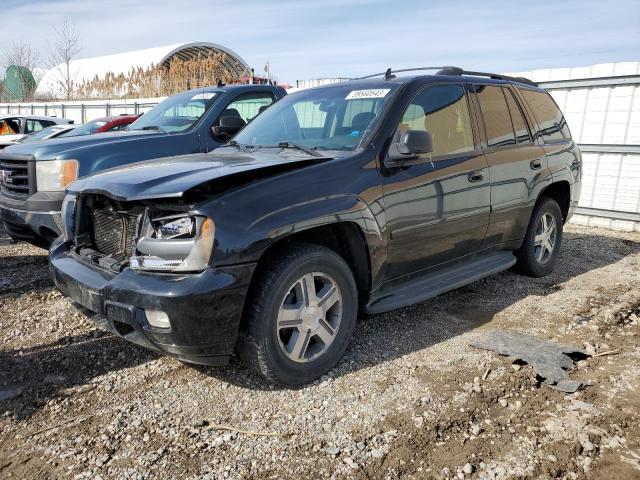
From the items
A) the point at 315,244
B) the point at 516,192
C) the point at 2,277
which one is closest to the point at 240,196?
the point at 315,244

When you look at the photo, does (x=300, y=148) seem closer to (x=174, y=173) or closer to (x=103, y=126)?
(x=174, y=173)

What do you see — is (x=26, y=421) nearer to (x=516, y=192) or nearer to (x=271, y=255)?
(x=271, y=255)

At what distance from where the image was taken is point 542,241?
547 cm

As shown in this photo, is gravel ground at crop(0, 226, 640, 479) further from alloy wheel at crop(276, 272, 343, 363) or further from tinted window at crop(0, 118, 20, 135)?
tinted window at crop(0, 118, 20, 135)

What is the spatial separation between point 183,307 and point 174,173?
89 centimetres

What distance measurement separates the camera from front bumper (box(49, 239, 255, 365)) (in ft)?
8.91

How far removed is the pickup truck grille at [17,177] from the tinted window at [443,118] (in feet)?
12.8

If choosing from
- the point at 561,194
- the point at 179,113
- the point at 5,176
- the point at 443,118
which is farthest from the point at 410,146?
the point at 5,176

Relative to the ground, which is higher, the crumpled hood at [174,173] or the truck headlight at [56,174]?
the crumpled hood at [174,173]

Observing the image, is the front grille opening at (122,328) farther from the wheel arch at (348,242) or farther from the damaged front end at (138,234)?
the wheel arch at (348,242)

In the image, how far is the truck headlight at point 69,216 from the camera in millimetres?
3633

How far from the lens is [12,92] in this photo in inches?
1668

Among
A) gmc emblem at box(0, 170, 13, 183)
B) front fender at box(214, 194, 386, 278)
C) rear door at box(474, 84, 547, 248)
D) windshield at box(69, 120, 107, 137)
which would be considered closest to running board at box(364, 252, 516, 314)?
rear door at box(474, 84, 547, 248)

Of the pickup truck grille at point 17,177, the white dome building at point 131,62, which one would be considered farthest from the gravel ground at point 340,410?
the white dome building at point 131,62
